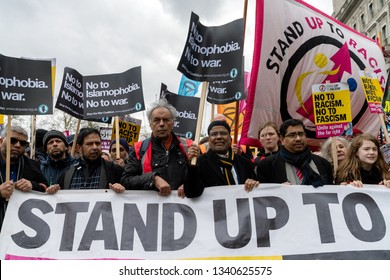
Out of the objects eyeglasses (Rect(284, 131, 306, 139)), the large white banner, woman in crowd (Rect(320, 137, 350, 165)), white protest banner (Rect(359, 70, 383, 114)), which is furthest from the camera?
white protest banner (Rect(359, 70, 383, 114))

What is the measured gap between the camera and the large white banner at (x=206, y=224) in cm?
317

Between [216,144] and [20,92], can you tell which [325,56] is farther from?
[20,92]

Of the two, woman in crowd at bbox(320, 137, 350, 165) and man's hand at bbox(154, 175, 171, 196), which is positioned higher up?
woman in crowd at bbox(320, 137, 350, 165)

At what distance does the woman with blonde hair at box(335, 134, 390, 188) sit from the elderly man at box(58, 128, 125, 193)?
2.14m

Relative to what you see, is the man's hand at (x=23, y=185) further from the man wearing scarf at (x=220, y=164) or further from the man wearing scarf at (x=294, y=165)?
the man wearing scarf at (x=294, y=165)

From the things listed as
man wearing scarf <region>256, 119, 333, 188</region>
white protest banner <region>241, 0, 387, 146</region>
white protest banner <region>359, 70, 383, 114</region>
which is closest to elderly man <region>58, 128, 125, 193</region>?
man wearing scarf <region>256, 119, 333, 188</region>

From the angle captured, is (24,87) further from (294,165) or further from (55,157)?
(294,165)

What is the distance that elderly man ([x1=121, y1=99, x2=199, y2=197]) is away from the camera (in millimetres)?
3283

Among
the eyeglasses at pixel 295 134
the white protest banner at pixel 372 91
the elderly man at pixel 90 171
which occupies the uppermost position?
the white protest banner at pixel 372 91

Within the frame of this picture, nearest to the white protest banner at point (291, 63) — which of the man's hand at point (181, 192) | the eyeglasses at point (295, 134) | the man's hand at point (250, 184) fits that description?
the eyeglasses at point (295, 134)

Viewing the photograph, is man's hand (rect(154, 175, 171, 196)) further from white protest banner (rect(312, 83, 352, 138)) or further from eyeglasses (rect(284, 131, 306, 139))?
white protest banner (rect(312, 83, 352, 138))

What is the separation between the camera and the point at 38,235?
334 cm

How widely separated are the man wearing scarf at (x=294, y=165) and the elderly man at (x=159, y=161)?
2.44 ft

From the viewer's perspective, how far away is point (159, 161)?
337cm
